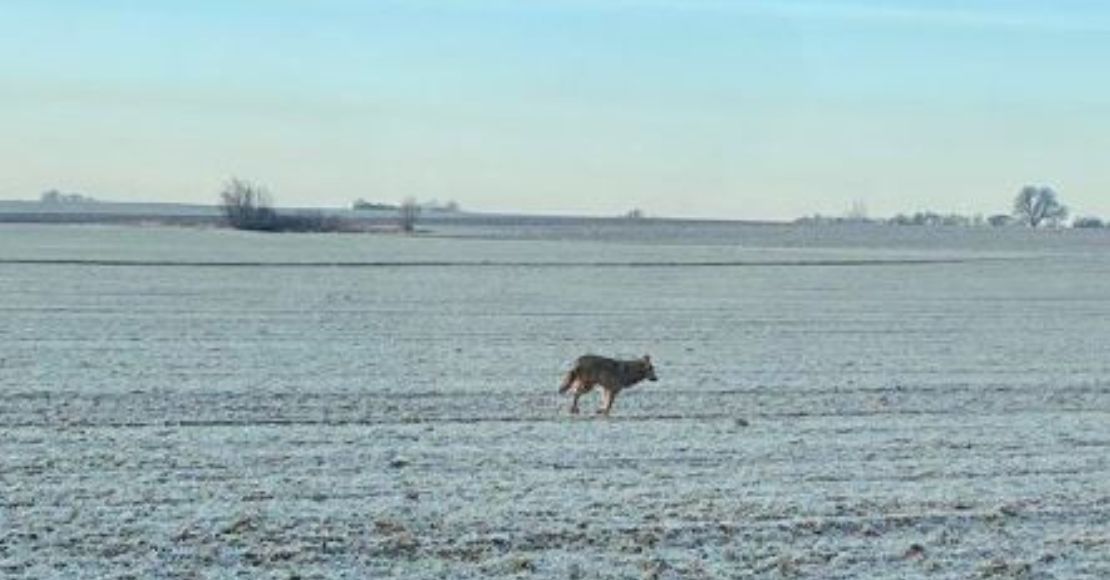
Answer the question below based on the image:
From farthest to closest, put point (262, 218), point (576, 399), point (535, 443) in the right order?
point (262, 218)
point (576, 399)
point (535, 443)

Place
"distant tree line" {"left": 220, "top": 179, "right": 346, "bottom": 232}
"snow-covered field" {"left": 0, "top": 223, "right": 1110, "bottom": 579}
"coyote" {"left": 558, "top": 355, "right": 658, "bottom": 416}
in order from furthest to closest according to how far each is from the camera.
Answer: "distant tree line" {"left": 220, "top": 179, "right": 346, "bottom": 232}
"coyote" {"left": 558, "top": 355, "right": 658, "bottom": 416}
"snow-covered field" {"left": 0, "top": 223, "right": 1110, "bottom": 579}

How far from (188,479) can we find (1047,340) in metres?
21.0

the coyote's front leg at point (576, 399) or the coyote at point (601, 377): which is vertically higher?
the coyote at point (601, 377)

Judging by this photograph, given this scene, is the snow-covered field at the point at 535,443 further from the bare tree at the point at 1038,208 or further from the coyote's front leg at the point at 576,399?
the bare tree at the point at 1038,208

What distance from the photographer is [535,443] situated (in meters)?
16.3

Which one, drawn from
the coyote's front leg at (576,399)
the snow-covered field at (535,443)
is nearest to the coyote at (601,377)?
the coyote's front leg at (576,399)

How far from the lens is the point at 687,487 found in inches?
542

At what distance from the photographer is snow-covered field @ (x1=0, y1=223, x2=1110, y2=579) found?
11.3m

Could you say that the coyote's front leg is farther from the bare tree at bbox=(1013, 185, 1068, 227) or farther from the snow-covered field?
the bare tree at bbox=(1013, 185, 1068, 227)

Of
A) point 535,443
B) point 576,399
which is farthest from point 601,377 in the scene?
point 535,443

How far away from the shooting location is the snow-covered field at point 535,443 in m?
11.3

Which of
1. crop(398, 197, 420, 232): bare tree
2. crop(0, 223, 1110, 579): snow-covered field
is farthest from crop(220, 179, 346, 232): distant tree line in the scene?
crop(0, 223, 1110, 579): snow-covered field

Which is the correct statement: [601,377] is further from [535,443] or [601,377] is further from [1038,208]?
[1038,208]

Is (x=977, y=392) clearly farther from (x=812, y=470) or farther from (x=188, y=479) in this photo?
(x=188, y=479)
